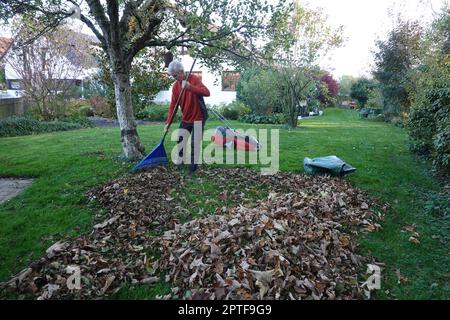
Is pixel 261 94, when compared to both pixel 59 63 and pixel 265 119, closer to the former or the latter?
pixel 265 119

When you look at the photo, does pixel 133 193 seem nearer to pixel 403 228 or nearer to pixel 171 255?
pixel 171 255

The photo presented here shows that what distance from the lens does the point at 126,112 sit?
6270 millimetres

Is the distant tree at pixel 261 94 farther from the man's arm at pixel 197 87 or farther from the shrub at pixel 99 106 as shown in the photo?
the man's arm at pixel 197 87

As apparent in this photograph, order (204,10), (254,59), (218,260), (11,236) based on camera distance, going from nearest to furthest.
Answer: (218,260), (11,236), (204,10), (254,59)

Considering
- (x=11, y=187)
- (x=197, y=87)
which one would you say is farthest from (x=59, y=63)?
(x=197, y=87)

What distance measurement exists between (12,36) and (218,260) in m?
14.1

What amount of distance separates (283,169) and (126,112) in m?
3.36

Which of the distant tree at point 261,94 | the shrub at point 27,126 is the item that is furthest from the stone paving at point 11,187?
the distant tree at point 261,94

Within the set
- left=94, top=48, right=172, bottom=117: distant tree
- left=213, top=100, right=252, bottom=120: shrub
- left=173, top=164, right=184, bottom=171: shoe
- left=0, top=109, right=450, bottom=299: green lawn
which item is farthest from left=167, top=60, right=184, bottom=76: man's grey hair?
left=213, top=100, right=252, bottom=120: shrub

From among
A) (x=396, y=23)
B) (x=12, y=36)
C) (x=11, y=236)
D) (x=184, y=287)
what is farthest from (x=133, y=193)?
(x=396, y=23)

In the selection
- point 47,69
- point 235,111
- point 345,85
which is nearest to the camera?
point 47,69

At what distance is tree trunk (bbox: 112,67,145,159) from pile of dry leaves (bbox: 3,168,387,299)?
1.94 metres

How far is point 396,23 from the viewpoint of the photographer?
17.8m

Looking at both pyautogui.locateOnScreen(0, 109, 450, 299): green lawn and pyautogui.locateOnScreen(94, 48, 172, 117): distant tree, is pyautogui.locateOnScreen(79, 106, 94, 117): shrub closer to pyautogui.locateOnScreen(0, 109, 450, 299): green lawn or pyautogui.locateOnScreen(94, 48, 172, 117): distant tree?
pyautogui.locateOnScreen(94, 48, 172, 117): distant tree
